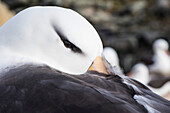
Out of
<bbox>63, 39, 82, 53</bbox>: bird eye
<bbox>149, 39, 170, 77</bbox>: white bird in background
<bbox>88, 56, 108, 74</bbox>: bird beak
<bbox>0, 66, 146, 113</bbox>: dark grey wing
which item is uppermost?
<bbox>63, 39, 82, 53</bbox>: bird eye

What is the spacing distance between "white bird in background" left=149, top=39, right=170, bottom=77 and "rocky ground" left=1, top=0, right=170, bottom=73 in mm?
408

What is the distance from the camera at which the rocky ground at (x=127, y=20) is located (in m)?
12.5

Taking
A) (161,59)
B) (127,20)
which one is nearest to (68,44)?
(161,59)

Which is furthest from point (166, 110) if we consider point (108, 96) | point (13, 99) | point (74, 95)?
point (13, 99)

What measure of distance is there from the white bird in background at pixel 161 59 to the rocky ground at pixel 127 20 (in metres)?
0.41

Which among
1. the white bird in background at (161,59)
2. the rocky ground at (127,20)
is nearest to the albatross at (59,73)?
the white bird in background at (161,59)

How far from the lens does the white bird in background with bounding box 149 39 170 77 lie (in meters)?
10.6

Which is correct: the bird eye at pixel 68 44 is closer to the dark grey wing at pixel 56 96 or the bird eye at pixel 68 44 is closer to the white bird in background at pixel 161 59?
the dark grey wing at pixel 56 96


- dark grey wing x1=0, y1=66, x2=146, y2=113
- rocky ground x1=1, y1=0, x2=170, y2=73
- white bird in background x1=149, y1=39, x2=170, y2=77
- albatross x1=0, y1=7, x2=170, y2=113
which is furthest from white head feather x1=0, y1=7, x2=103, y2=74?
rocky ground x1=1, y1=0, x2=170, y2=73

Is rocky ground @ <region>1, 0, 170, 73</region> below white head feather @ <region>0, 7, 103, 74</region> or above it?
below

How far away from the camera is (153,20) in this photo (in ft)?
52.5

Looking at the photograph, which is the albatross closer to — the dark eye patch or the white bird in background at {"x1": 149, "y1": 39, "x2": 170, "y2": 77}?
the dark eye patch

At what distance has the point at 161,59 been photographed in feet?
37.6

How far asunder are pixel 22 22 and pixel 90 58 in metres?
0.41
